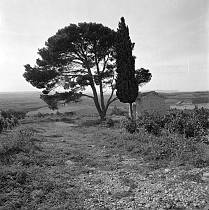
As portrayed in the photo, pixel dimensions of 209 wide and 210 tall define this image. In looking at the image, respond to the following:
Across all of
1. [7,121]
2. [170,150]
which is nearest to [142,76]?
[7,121]

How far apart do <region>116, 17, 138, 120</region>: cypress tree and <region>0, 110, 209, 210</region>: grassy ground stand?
13.7 metres

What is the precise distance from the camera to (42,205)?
616 centimetres

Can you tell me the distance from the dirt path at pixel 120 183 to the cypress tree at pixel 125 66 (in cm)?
1359

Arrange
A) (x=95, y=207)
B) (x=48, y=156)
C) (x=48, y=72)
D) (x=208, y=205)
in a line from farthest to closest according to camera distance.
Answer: (x=48, y=72), (x=48, y=156), (x=95, y=207), (x=208, y=205)

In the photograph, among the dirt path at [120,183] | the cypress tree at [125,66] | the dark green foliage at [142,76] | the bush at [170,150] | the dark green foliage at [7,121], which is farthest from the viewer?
the dark green foliage at [142,76]

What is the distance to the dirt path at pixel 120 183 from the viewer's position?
620 centimetres

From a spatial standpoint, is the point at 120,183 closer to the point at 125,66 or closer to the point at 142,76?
the point at 125,66

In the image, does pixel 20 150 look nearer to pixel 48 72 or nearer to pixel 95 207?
pixel 95 207

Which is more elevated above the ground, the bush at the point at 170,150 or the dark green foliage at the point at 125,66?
the dark green foliage at the point at 125,66

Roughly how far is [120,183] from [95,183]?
0.75 m

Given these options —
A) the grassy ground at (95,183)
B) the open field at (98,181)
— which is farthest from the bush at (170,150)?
the grassy ground at (95,183)

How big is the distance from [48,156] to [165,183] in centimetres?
579

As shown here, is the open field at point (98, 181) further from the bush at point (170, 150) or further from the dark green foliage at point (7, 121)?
the dark green foliage at point (7, 121)

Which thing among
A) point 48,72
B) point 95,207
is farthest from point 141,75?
point 95,207
